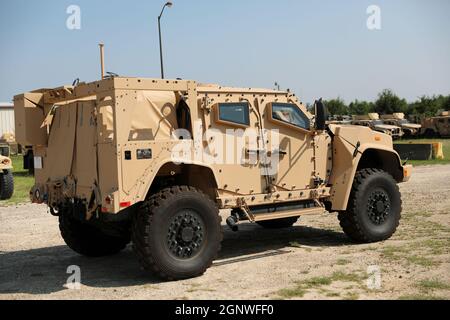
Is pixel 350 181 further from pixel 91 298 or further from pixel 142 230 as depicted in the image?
pixel 91 298

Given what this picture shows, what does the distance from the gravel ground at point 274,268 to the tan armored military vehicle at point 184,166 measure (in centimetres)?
39

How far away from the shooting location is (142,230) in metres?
6.44

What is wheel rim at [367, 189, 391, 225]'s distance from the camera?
854 centimetres

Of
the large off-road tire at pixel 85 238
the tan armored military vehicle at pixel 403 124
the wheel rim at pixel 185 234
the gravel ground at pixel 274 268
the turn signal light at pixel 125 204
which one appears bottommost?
the gravel ground at pixel 274 268

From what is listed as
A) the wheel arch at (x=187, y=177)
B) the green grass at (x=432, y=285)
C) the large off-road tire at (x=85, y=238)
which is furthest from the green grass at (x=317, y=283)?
the large off-road tire at (x=85, y=238)

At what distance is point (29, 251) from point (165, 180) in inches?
120

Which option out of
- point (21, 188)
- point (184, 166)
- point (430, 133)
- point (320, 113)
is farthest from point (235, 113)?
point (430, 133)

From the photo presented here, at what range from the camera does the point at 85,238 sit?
8328mm

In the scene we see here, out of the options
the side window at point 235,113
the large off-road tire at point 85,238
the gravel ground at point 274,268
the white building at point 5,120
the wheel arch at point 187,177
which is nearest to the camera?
the gravel ground at point 274,268

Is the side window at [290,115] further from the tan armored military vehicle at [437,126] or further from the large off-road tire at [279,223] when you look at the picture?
the tan armored military vehicle at [437,126]

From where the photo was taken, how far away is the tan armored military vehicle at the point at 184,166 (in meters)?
6.49

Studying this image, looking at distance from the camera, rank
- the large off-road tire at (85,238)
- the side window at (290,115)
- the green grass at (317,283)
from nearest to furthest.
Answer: the green grass at (317,283) → the side window at (290,115) → the large off-road tire at (85,238)

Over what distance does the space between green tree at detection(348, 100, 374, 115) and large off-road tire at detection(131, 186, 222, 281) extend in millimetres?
57533
